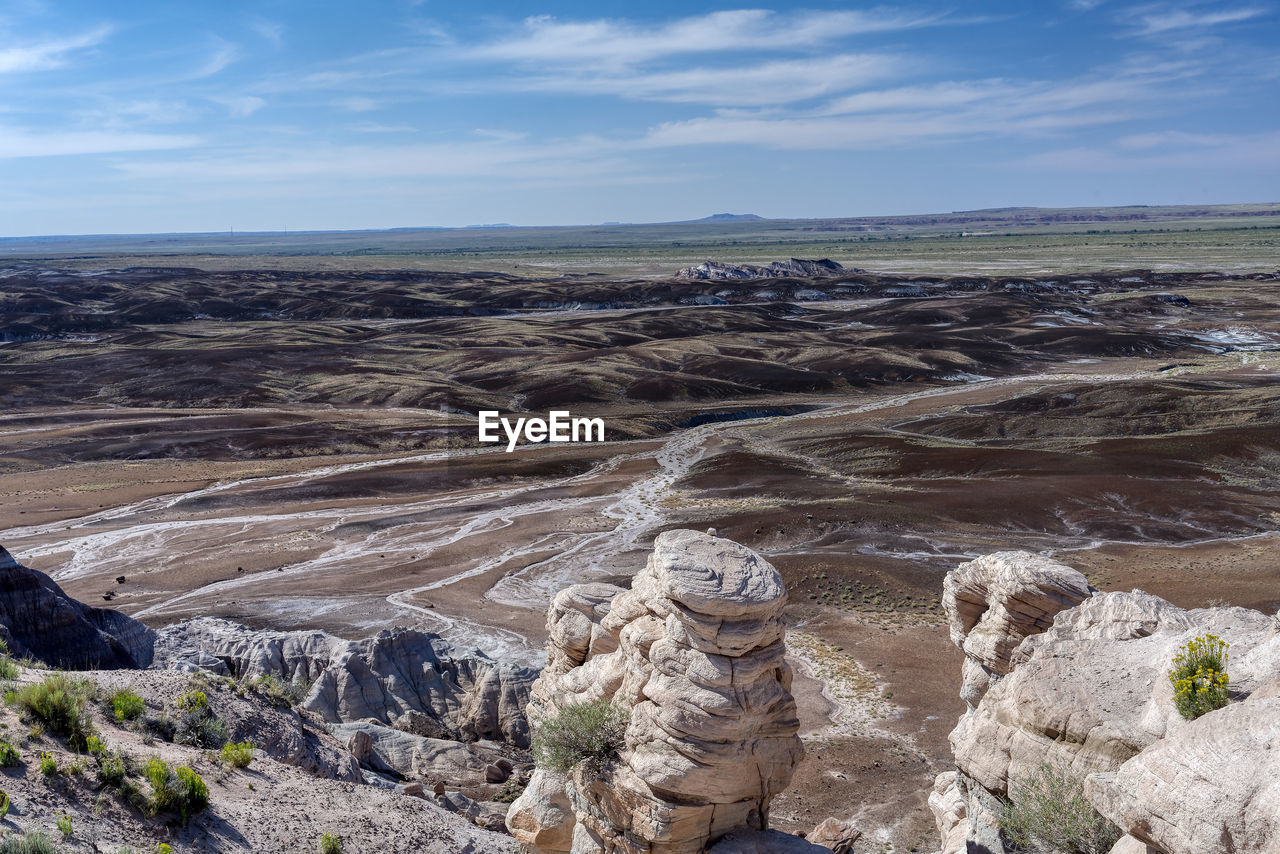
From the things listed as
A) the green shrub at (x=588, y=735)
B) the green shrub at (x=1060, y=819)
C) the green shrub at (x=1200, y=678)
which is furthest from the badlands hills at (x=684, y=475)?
the green shrub at (x=1200, y=678)

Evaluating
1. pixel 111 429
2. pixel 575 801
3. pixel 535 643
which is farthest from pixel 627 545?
pixel 111 429

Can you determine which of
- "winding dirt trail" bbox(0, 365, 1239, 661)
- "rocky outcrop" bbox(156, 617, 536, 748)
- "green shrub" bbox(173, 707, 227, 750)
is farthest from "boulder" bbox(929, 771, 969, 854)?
"winding dirt trail" bbox(0, 365, 1239, 661)

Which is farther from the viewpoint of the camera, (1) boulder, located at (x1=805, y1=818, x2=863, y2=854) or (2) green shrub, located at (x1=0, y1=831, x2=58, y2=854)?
(1) boulder, located at (x1=805, y1=818, x2=863, y2=854)

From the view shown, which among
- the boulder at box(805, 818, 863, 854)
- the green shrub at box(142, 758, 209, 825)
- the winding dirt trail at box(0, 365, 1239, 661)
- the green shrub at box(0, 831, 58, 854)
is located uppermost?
the green shrub at box(0, 831, 58, 854)

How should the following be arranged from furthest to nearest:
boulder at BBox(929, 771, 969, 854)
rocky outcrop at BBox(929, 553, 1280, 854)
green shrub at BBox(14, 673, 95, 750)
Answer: boulder at BBox(929, 771, 969, 854), green shrub at BBox(14, 673, 95, 750), rocky outcrop at BBox(929, 553, 1280, 854)

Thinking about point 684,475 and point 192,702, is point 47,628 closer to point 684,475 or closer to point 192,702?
point 192,702

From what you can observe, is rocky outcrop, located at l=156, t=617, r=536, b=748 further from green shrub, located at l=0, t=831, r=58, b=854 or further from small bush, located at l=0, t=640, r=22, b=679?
green shrub, located at l=0, t=831, r=58, b=854
